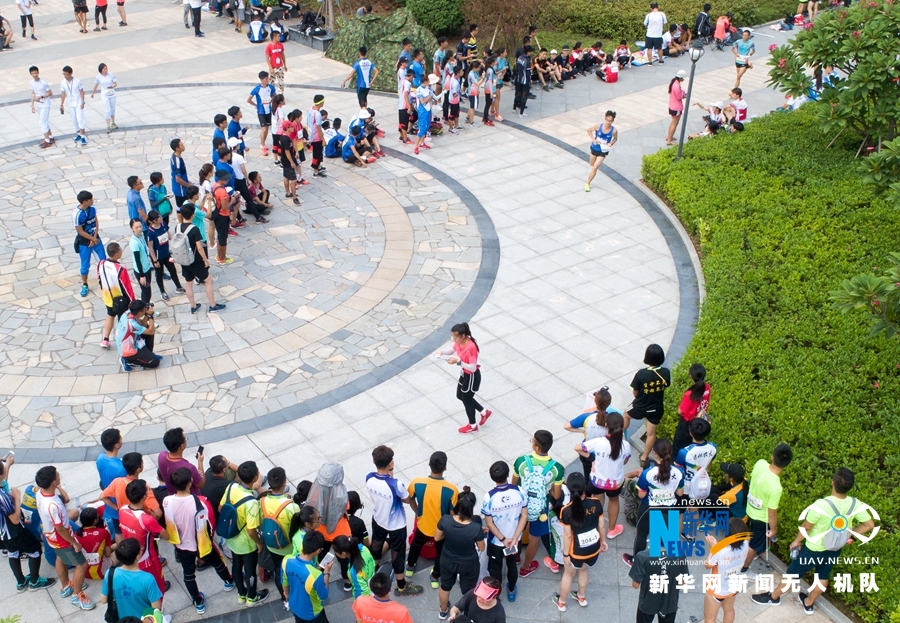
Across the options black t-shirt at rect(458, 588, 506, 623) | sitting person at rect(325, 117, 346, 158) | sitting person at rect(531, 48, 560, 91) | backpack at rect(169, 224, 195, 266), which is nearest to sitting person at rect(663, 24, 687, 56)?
sitting person at rect(531, 48, 560, 91)

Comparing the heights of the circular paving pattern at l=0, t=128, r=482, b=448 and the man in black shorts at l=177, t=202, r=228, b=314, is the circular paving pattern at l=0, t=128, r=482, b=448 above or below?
below

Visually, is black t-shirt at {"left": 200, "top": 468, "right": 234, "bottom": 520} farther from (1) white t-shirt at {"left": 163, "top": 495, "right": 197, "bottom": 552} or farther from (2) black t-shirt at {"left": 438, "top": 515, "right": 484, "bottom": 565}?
(2) black t-shirt at {"left": 438, "top": 515, "right": 484, "bottom": 565}

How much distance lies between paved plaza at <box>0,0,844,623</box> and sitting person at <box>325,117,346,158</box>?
45 cm

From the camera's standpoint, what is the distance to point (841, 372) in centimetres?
1050

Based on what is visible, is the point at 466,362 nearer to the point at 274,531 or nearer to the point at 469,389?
the point at 469,389

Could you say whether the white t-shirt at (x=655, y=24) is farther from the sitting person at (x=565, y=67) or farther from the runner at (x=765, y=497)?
the runner at (x=765, y=497)

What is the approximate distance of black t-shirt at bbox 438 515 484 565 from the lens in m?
7.41

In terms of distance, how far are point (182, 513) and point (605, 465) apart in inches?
162

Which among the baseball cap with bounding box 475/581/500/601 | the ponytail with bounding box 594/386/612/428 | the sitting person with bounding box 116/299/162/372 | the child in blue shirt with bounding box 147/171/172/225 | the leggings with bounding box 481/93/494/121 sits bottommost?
the sitting person with bounding box 116/299/162/372

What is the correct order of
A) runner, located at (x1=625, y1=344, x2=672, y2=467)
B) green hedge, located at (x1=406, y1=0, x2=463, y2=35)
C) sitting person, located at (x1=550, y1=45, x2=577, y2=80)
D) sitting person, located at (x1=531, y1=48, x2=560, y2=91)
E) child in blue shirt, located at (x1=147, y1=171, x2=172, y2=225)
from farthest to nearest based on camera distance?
green hedge, located at (x1=406, y1=0, x2=463, y2=35)
sitting person, located at (x1=550, y1=45, x2=577, y2=80)
sitting person, located at (x1=531, y1=48, x2=560, y2=91)
child in blue shirt, located at (x1=147, y1=171, x2=172, y2=225)
runner, located at (x1=625, y1=344, x2=672, y2=467)

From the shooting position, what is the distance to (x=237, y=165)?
14.8m

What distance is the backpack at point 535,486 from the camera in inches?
319

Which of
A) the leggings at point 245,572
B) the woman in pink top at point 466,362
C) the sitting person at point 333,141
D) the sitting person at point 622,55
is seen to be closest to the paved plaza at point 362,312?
the leggings at point 245,572

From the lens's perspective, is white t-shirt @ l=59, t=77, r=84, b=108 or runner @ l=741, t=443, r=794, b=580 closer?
runner @ l=741, t=443, r=794, b=580
